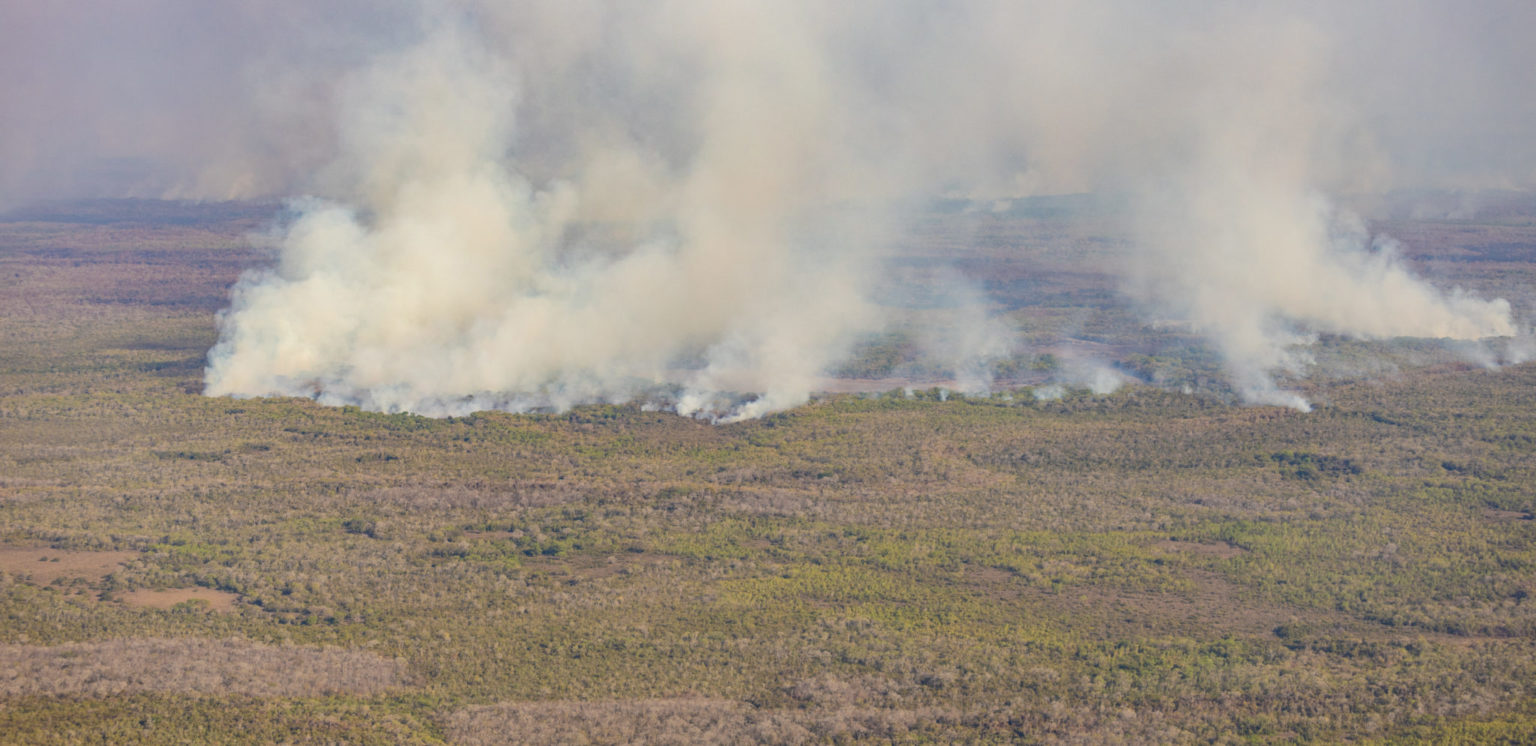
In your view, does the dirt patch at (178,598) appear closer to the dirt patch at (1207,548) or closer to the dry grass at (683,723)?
the dry grass at (683,723)

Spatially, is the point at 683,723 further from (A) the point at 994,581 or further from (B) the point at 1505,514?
(B) the point at 1505,514

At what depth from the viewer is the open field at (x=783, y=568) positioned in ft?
92.5

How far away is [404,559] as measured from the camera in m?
38.2

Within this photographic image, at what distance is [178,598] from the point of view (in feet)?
115

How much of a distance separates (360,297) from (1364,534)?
149ft

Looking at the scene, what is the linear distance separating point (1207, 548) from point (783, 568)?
45.3 feet

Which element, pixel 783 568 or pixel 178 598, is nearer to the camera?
pixel 178 598

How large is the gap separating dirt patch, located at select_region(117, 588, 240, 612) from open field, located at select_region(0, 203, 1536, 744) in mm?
159

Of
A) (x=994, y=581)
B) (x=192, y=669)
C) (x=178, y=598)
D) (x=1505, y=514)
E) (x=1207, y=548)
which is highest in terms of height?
(x=1505, y=514)

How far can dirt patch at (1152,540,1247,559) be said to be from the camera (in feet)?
128

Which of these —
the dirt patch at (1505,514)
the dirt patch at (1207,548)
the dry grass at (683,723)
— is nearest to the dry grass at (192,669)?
the dry grass at (683,723)

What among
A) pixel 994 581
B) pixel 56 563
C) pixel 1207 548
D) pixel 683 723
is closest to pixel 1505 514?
pixel 1207 548

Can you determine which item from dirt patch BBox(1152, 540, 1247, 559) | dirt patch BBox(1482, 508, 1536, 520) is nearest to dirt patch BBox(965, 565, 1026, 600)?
dirt patch BBox(1152, 540, 1247, 559)

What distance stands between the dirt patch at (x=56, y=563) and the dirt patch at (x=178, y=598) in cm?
193
